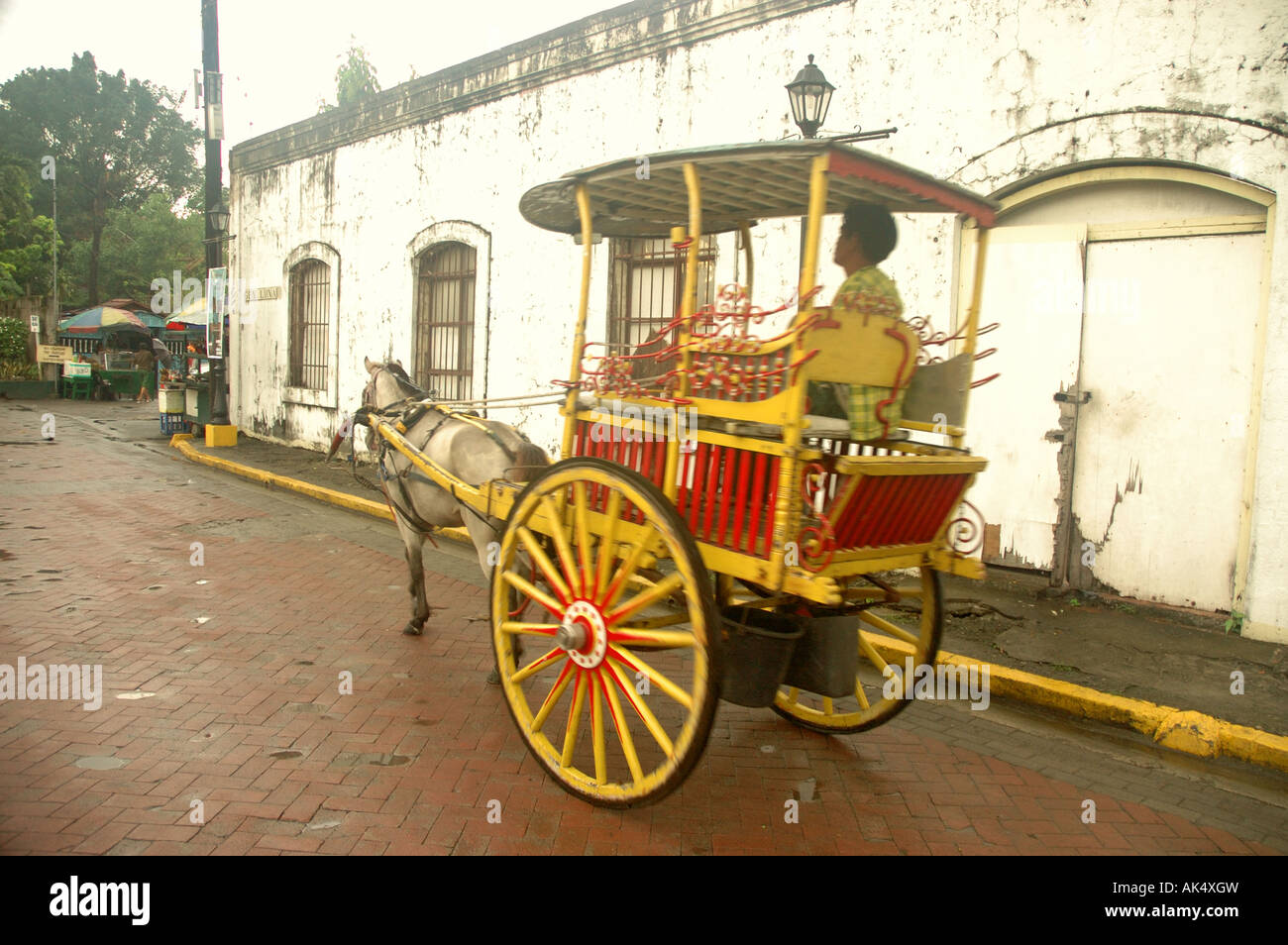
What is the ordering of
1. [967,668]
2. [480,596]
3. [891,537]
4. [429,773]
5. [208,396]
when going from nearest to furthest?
[891,537] < [429,773] < [967,668] < [480,596] < [208,396]

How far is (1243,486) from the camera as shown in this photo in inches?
217

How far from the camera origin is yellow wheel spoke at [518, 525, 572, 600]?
3.44m

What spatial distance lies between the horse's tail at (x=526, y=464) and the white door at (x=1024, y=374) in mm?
3492

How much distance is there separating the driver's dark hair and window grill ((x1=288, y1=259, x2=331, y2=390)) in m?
11.0

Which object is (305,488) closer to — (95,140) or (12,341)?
(12,341)

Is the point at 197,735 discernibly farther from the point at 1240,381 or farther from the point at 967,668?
the point at 1240,381

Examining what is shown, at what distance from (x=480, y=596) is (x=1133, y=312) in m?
5.09

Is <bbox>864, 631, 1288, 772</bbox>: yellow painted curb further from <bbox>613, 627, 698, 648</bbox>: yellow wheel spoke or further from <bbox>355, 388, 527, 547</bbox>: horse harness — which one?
<bbox>355, 388, 527, 547</bbox>: horse harness

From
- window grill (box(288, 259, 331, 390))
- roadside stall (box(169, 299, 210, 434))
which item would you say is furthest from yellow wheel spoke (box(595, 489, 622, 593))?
roadside stall (box(169, 299, 210, 434))

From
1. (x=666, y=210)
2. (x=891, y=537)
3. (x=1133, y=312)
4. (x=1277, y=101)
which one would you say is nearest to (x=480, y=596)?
(x=666, y=210)

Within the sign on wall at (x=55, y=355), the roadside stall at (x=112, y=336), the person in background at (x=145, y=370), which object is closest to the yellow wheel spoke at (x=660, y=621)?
the person in background at (x=145, y=370)

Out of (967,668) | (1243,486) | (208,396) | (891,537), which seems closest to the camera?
(891,537)

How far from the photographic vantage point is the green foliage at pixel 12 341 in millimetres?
23391

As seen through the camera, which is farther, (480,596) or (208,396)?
(208,396)
